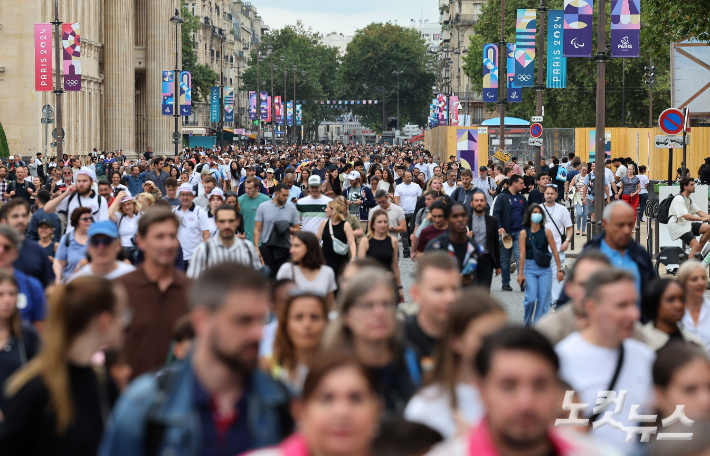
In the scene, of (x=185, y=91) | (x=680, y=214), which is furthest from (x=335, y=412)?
(x=185, y=91)

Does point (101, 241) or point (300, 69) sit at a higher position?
point (300, 69)

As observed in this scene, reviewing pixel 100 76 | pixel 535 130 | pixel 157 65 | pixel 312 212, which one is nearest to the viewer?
pixel 312 212

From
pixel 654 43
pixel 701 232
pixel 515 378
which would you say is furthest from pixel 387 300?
pixel 654 43

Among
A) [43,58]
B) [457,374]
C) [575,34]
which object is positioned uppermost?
[43,58]

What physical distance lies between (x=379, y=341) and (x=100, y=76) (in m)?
51.3

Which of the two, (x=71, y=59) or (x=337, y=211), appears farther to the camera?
(x=71, y=59)

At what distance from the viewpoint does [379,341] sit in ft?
14.1

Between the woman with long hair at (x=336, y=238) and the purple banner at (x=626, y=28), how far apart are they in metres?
10.8

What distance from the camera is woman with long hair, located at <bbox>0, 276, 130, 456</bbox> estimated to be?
370cm

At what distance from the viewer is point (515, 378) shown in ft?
9.06

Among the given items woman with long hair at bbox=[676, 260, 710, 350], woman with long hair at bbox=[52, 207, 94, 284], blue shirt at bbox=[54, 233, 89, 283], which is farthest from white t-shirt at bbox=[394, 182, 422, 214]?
woman with long hair at bbox=[676, 260, 710, 350]

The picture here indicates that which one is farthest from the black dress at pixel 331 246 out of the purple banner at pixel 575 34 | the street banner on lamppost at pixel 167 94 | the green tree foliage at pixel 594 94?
the green tree foliage at pixel 594 94

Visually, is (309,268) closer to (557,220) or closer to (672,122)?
(557,220)

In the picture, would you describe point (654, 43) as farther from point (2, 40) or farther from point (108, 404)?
point (2, 40)
